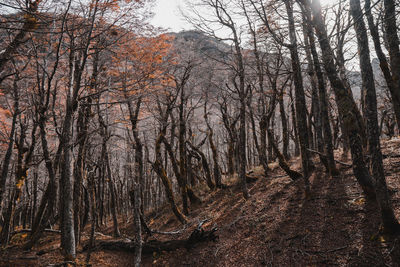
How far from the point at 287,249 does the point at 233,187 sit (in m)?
6.93

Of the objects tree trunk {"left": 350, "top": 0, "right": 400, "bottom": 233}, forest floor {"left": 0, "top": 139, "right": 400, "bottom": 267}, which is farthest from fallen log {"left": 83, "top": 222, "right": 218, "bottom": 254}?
tree trunk {"left": 350, "top": 0, "right": 400, "bottom": 233}

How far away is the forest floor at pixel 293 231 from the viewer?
4.48m

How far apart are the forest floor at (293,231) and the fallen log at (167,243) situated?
0.20 m

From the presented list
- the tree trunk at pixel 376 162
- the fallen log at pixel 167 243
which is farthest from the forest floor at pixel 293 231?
the tree trunk at pixel 376 162

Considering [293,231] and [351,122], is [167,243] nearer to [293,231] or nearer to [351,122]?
[293,231]

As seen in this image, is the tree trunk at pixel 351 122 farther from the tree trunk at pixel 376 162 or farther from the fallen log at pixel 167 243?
the fallen log at pixel 167 243

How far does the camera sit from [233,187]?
→ 1229cm

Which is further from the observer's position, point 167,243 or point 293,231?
point 167,243

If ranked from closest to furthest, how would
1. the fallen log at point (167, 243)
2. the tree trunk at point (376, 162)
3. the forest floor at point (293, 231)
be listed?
the tree trunk at point (376, 162) < the forest floor at point (293, 231) < the fallen log at point (167, 243)

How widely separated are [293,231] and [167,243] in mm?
5123

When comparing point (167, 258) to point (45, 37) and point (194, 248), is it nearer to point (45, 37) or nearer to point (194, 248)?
point (194, 248)

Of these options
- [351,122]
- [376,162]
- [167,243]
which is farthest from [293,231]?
[167,243]

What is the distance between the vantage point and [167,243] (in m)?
8.91

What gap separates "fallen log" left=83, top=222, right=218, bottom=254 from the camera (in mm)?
8039
